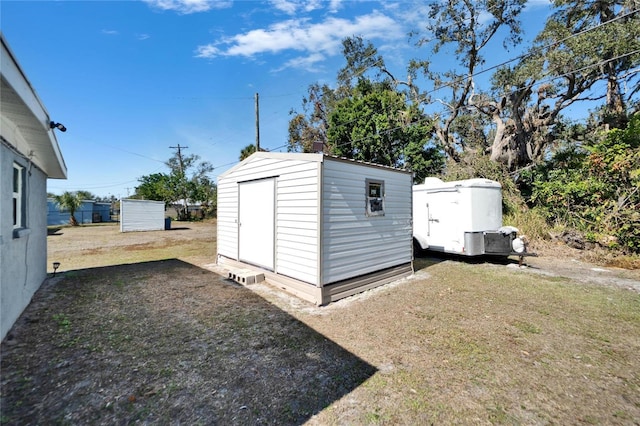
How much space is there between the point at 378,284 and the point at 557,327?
2.91 meters

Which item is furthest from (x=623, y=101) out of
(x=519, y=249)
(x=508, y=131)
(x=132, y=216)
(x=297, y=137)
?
(x=132, y=216)

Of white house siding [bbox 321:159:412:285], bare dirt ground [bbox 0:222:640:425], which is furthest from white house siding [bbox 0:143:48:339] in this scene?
white house siding [bbox 321:159:412:285]

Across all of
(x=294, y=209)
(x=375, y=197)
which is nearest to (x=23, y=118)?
(x=294, y=209)

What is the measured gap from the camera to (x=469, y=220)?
7.36 meters

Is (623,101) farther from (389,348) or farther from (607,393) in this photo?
(389,348)

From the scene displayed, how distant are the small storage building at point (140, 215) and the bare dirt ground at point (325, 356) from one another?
14615mm

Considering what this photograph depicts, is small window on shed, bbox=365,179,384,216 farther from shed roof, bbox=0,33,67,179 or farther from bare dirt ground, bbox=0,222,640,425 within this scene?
shed roof, bbox=0,33,67,179

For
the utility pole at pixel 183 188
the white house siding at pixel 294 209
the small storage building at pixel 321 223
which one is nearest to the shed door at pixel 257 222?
the small storage building at pixel 321 223

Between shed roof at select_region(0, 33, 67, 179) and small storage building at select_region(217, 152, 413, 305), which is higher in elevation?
shed roof at select_region(0, 33, 67, 179)

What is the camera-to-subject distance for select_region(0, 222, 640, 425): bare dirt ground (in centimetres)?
222

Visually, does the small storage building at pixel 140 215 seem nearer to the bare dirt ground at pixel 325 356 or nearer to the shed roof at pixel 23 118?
the bare dirt ground at pixel 325 356

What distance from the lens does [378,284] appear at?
19.1 ft

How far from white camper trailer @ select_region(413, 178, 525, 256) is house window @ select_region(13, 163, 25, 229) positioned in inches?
354

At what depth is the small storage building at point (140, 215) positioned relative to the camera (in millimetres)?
17847
